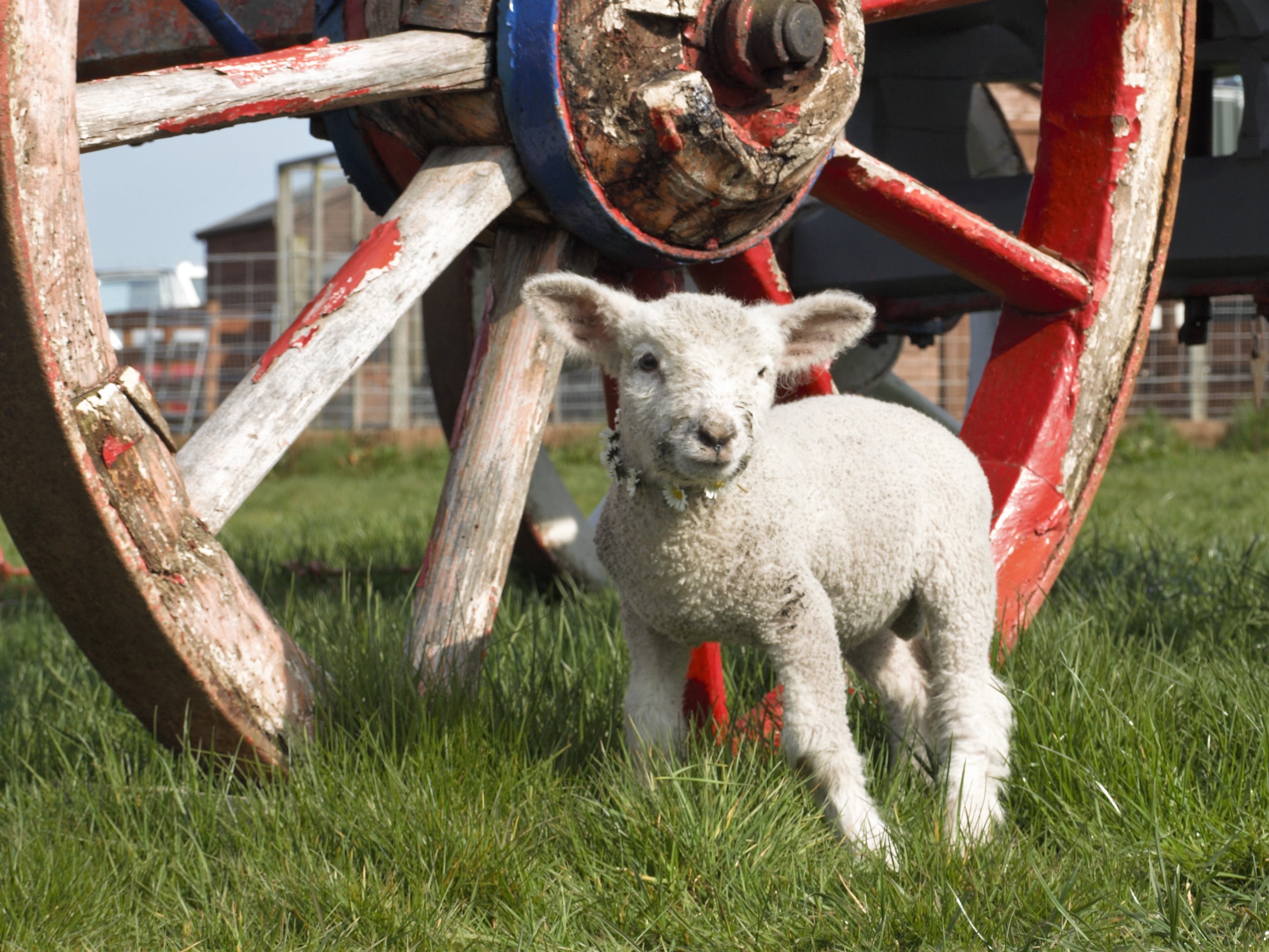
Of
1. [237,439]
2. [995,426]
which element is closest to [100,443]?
[237,439]

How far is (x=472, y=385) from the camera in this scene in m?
1.90

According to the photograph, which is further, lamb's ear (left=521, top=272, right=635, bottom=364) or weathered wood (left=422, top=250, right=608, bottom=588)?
weathered wood (left=422, top=250, right=608, bottom=588)

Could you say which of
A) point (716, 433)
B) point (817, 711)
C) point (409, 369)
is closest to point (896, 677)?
point (817, 711)

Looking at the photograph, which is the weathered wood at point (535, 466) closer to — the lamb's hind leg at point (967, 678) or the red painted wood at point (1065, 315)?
the red painted wood at point (1065, 315)

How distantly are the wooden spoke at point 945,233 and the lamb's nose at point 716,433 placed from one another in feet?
2.46

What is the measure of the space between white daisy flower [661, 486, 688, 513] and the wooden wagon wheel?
0.95ft

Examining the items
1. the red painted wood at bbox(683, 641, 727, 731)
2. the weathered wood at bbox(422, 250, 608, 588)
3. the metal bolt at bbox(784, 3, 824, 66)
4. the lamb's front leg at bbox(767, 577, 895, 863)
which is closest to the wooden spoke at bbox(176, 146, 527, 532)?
the metal bolt at bbox(784, 3, 824, 66)

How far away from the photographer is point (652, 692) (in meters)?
1.79

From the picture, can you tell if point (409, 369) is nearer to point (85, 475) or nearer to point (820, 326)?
point (820, 326)

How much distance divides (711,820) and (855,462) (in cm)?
58

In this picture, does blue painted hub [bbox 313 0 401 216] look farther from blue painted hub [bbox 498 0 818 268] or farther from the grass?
the grass

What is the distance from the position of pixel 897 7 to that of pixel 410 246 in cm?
107

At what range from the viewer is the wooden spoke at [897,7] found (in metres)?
2.14

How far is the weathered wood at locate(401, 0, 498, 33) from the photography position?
1.68 meters
